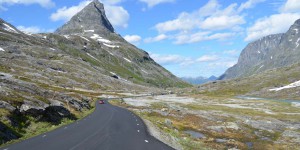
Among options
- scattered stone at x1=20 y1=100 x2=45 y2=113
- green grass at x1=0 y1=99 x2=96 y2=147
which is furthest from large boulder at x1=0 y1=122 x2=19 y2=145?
scattered stone at x1=20 y1=100 x2=45 y2=113

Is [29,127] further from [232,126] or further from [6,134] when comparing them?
[232,126]

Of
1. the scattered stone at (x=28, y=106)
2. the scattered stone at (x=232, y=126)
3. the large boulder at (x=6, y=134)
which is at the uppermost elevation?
the scattered stone at (x=28, y=106)

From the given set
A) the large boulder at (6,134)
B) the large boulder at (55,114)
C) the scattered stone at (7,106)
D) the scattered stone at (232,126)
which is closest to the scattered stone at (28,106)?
the scattered stone at (7,106)

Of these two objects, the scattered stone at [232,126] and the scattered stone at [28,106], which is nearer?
the scattered stone at [28,106]

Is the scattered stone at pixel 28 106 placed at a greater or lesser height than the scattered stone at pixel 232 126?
greater

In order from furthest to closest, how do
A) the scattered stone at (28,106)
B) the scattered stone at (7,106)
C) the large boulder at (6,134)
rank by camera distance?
the scattered stone at (28,106) → the scattered stone at (7,106) → the large boulder at (6,134)

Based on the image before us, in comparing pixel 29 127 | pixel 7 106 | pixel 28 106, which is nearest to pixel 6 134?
pixel 29 127

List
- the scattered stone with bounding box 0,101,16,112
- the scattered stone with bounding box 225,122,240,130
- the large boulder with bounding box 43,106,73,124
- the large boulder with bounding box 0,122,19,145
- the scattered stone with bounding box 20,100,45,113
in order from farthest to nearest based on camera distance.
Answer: the scattered stone with bounding box 225,122,240,130, the large boulder with bounding box 43,106,73,124, the scattered stone with bounding box 20,100,45,113, the scattered stone with bounding box 0,101,16,112, the large boulder with bounding box 0,122,19,145

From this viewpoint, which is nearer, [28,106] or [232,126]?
[28,106]

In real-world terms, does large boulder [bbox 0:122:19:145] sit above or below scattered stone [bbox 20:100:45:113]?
below

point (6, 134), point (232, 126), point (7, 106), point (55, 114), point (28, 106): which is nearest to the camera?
point (6, 134)

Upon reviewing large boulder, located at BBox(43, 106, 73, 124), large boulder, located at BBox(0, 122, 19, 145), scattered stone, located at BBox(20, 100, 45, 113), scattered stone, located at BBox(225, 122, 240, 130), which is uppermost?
scattered stone, located at BBox(20, 100, 45, 113)

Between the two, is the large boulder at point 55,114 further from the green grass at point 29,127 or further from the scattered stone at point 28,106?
the scattered stone at point 28,106

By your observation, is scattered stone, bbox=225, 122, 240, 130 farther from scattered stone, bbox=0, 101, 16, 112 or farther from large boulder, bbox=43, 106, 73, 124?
scattered stone, bbox=0, 101, 16, 112
